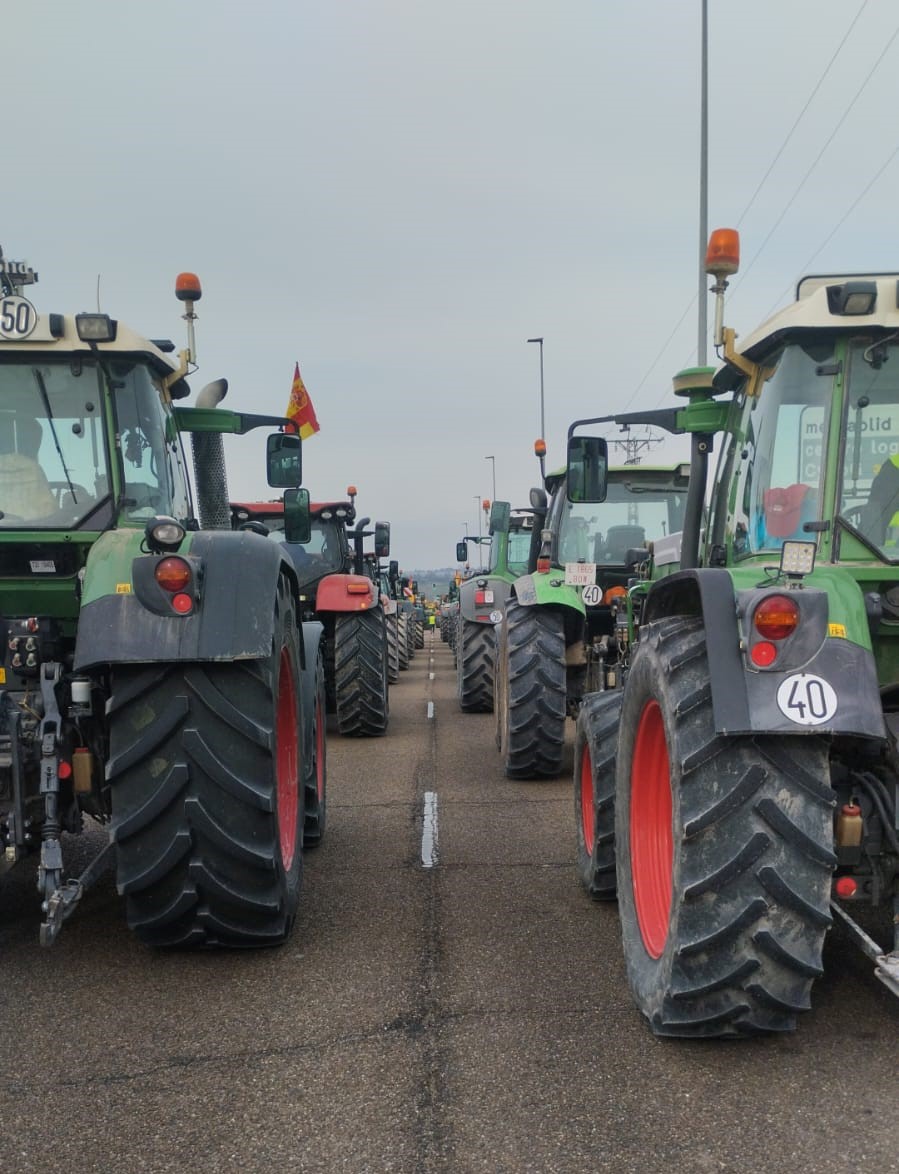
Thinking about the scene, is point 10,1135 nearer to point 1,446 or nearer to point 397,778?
point 1,446

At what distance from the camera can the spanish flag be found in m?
9.81

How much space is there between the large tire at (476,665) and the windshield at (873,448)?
8.41m

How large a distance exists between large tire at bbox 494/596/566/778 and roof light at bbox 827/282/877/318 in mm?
4595

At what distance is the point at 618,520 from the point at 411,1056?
572 centimetres

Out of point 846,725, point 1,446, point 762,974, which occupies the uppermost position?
point 1,446

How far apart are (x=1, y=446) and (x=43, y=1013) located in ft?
7.54

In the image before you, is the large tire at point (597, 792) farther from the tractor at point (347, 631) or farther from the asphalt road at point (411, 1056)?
the tractor at point (347, 631)

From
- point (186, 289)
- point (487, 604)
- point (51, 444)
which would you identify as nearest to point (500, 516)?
point (487, 604)

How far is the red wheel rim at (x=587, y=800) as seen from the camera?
17.0 feet

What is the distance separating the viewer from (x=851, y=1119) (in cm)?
294

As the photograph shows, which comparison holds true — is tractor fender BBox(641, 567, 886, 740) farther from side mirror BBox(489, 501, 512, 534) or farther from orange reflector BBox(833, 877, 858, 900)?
side mirror BBox(489, 501, 512, 534)

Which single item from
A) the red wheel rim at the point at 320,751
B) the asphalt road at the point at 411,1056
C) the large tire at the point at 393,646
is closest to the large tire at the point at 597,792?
the asphalt road at the point at 411,1056

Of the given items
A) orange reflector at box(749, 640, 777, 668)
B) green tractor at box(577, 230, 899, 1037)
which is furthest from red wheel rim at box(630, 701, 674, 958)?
orange reflector at box(749, 640, 777, 668)

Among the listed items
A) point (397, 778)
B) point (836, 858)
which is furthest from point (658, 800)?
point (397, 778)
